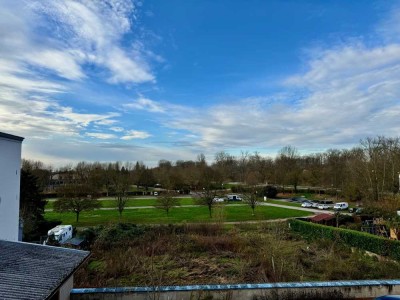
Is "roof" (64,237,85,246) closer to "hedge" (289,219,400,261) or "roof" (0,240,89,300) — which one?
"roof" (0,240,89,300)

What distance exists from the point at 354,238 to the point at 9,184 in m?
20.4

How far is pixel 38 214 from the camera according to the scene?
94.5ft

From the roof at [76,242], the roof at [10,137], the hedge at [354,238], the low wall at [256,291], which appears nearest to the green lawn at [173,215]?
the hedge at [354,238]

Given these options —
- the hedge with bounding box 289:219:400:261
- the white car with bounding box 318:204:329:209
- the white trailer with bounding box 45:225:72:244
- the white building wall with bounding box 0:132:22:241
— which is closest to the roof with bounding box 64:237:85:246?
the white trailer with bounding box 45:225:72:244

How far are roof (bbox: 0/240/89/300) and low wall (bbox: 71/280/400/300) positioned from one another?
1387mm

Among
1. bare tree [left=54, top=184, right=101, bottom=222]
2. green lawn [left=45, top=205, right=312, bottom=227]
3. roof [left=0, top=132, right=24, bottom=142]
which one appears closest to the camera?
roof [left=0, top=132, right=24, bottom=142]

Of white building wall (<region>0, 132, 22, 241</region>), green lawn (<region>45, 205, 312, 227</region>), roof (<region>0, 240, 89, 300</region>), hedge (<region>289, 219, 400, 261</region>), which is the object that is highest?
white building wall (<region>0, 132, 22, 241</region>)

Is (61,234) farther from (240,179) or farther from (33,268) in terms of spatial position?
(240,179)

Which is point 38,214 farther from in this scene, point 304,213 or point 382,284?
point 304,213

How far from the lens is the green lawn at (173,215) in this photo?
34.5 m

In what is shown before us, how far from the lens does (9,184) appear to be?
13.4 meters

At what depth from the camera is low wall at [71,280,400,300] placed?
9.24 m

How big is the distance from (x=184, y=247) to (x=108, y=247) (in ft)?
18.0

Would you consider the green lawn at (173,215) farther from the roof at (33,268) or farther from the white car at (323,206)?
the roof at (33,268)
